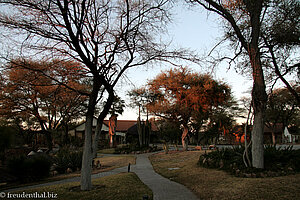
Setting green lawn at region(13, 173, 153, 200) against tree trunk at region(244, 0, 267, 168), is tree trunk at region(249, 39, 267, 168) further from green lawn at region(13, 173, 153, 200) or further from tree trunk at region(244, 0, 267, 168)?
green lawn at region(13, 173, 153, 200)

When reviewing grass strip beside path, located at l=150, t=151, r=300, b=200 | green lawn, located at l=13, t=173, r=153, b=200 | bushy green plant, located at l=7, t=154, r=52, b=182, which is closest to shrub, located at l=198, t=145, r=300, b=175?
grass strip beside path, located at l=150, t=151, r=300, b=200

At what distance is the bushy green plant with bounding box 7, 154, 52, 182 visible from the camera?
1125 cm

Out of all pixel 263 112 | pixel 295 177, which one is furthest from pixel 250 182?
pixel 263 112

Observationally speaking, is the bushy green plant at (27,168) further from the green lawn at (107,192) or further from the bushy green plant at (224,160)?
the bushy green plant at (224,160)

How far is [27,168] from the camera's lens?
11.4 m

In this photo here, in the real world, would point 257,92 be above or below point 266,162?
above

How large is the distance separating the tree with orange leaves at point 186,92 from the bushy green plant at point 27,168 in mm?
13780

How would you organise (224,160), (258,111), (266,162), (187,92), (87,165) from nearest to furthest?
(87,165), (258,111), (266,162), (224,160), (187,92)

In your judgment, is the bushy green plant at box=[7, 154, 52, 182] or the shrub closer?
the shrub

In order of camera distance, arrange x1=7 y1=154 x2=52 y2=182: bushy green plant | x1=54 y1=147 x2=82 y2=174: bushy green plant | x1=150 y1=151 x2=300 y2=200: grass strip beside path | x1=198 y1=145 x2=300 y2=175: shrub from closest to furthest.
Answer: x1=150 y1=151 x2=300 y2=200: grass strip beside path < x1=198 y1=145 x2=300 y2=175: shrub < x1=7 y1=154 x2=52 y2=182: bushy green plant < x1=54 y1=147 x2=82 y2=174: bushy green plant

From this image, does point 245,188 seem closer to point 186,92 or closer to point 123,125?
point 186,92

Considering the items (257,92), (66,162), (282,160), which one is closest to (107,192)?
(257,92)

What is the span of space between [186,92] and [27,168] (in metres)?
14.7

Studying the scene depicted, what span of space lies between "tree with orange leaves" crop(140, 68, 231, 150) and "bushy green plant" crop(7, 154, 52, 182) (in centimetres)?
1378
